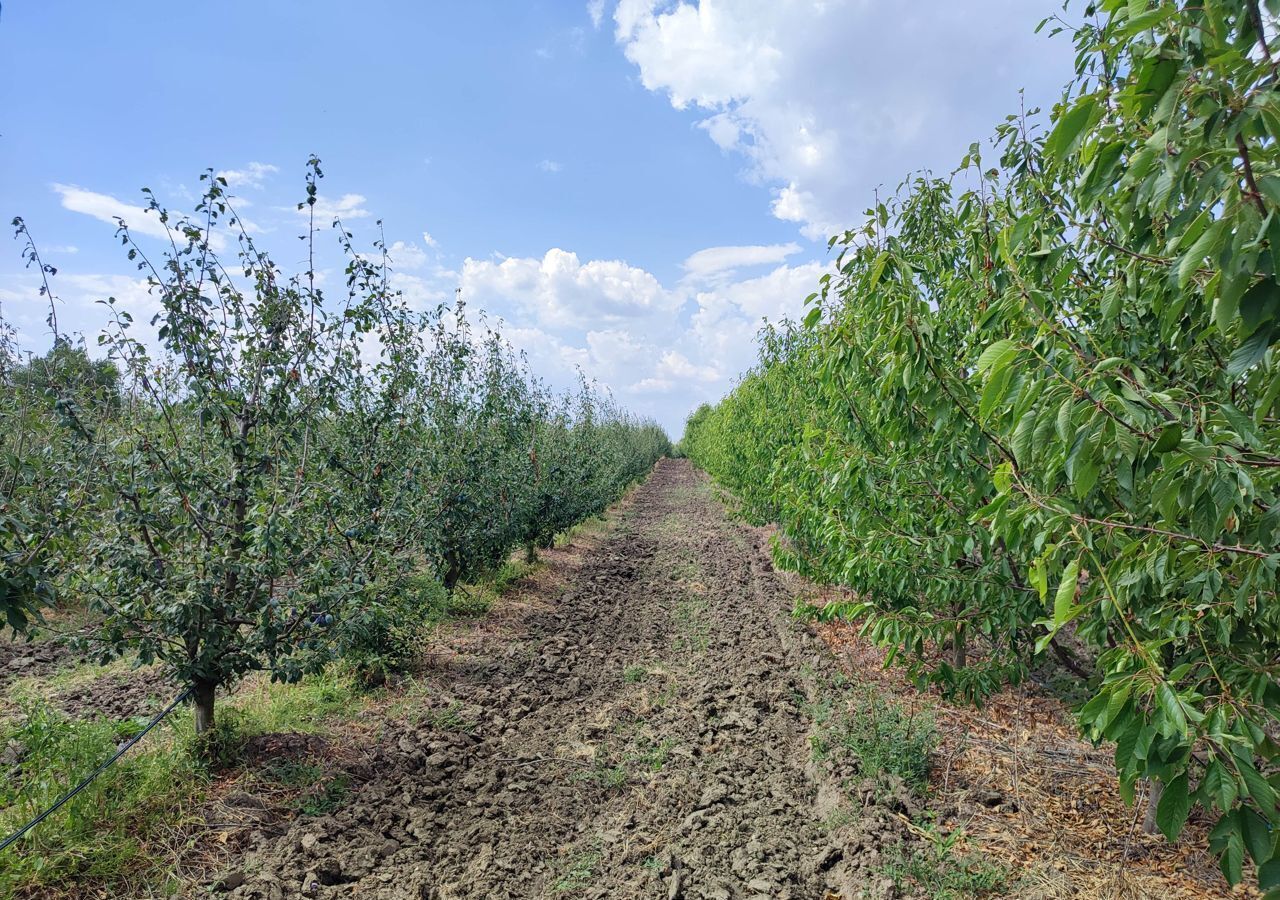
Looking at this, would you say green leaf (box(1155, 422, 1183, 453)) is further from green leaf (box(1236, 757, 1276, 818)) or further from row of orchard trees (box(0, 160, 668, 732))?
row of orchard trees (box(0, 160, 668, 732))

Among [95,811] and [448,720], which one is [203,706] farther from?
[448,720]

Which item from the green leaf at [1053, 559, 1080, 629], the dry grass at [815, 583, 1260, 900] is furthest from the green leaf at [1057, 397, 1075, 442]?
the dry grass at [815, 583, 1260, 900]

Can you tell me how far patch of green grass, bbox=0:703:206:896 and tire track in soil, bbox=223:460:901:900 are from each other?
1.74 feet

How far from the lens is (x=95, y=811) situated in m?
3.57

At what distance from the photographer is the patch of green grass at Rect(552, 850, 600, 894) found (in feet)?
11.4

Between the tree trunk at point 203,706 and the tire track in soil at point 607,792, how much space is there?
0.99m

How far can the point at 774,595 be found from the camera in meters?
9.30

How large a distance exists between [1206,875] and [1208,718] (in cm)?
228

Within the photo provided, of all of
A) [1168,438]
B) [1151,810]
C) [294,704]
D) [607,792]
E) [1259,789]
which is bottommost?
[607,792]

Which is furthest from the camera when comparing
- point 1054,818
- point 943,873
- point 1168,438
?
point 1054,818

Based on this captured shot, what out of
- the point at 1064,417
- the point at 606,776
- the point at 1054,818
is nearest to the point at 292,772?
the point at 606,776

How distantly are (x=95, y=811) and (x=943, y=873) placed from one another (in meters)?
4.47

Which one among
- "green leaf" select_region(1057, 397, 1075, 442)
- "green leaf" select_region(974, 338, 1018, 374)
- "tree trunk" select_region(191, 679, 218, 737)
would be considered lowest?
"tree trunk" select_region(191, 679, 218, 737)

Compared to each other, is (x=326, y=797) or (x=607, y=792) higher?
(x=326, y=797)
